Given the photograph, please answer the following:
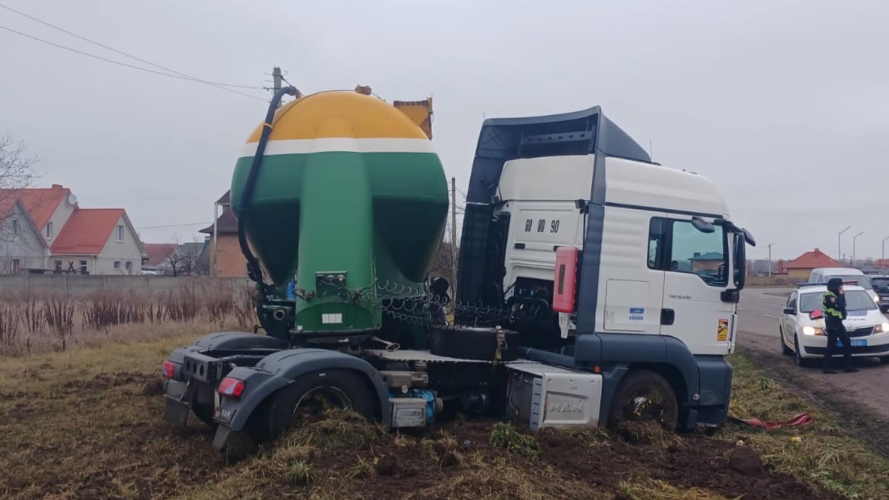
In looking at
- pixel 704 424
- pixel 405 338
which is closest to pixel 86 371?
pixel 405 338

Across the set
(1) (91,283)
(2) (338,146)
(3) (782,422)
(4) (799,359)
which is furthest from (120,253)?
(3) (782,422)

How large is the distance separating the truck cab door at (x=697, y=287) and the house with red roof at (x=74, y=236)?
5317cm

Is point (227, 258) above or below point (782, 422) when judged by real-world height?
above

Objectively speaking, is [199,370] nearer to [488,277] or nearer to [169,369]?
[169,369]

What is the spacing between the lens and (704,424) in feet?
30.2

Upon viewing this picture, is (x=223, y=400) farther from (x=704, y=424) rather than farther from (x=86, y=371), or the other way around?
(x=86, y=371)

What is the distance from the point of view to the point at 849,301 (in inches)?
680

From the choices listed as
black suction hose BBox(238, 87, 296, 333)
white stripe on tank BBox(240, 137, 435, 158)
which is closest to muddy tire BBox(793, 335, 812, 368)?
white stripe on tank BBox(240, 137, 435, 158)

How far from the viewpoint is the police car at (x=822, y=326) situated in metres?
15.8

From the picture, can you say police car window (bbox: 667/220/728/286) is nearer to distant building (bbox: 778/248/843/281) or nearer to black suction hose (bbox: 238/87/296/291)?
black suction hose (bbox: 238/87/296/291)

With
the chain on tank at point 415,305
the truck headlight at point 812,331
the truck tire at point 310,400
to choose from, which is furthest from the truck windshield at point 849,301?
the truck tire at point 310,400

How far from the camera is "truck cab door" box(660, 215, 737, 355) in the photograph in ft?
29.5

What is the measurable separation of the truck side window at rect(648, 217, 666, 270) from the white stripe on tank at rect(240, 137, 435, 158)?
8.97 ft

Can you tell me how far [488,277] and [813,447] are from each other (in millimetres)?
4013
